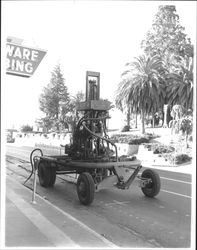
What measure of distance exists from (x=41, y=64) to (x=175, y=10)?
1.94m

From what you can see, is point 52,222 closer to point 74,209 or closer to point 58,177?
point 74,209

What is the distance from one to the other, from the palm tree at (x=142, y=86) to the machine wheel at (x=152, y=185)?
1.58 m

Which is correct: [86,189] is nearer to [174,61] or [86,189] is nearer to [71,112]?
[71,112]

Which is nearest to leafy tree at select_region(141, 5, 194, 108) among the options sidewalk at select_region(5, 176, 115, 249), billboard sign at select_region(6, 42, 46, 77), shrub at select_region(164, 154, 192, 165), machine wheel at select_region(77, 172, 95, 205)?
machine wheel at select_region(77, 172, 95, 205)

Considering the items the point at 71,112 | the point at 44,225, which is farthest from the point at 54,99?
the point at 44,225

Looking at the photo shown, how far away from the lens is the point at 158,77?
8.18 metres

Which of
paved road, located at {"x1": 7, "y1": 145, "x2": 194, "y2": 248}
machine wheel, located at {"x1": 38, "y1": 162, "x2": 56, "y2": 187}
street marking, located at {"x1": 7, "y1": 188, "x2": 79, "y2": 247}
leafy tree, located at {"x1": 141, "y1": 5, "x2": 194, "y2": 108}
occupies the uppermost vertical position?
leafy tree, located at {"x1": 141, "y1": 5, "x2": 194, "y2": 108}

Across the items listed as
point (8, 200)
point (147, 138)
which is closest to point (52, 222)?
point (8, 200)

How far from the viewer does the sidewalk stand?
4.43 m

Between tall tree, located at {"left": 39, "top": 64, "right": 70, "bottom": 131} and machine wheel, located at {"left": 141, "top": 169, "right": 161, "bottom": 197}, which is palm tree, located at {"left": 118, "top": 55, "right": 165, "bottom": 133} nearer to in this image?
tall tree, located at {"left": 39, "top": 64, "right": 70, "bottom": 131}

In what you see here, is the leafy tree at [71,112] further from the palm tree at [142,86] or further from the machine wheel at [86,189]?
the machine wheel at [86,189]

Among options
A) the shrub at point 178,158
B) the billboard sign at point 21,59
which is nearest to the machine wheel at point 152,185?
the billboard sign at point 21,59

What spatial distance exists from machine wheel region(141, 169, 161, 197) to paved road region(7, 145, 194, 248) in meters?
0.16

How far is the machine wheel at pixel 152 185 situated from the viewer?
26.6ft
